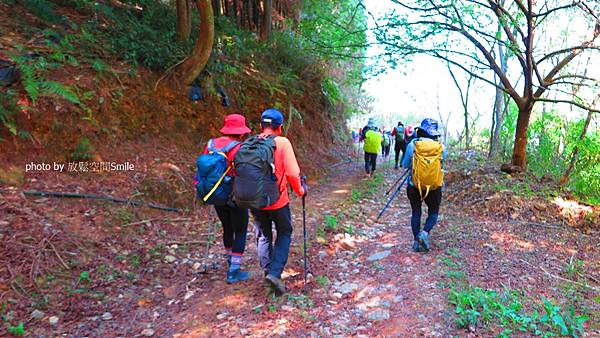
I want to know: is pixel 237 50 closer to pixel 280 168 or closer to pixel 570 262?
pixel 280 168

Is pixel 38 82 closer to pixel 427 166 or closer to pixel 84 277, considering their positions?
pixel 84 277

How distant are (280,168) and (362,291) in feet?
5.75

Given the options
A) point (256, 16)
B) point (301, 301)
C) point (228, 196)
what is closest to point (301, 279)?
point (301, 301)

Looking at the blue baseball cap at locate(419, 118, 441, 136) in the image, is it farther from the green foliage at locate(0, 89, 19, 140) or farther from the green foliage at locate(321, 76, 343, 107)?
the green foliage at locate(321, 76, 343, 107)

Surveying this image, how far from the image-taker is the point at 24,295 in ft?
12.0

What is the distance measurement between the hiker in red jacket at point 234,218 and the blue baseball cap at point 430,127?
8.80 feet

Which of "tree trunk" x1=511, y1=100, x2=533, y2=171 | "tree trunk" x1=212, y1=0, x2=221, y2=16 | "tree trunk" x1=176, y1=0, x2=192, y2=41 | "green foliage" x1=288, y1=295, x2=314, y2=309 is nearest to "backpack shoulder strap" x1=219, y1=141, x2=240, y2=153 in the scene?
"green foliage" x1=288, y1=295, x2=314, y2=309

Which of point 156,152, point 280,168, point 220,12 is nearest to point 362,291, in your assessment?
point 280,168

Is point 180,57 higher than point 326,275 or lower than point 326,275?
higher

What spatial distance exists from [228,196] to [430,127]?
3163mm

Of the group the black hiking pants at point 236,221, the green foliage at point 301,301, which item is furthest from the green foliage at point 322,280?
the black hiking pants at point 236,221

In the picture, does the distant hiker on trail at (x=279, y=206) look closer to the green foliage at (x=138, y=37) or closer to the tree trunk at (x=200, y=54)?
the tree trunk at (x=200, y=54)

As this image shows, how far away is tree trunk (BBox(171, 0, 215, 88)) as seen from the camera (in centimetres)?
779

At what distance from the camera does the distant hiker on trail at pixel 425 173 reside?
513cm
